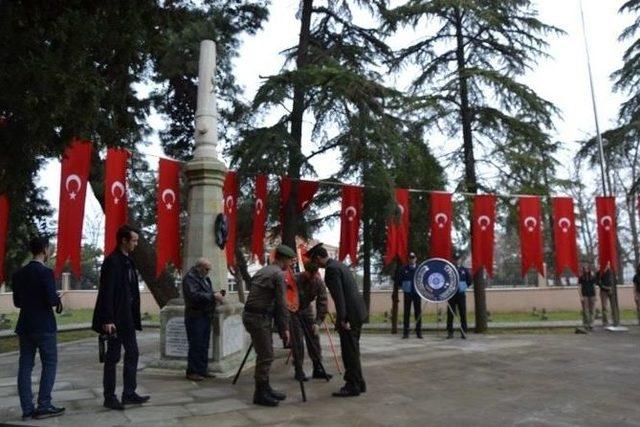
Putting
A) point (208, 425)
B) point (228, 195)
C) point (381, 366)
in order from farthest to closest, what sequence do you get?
point (228, 195), point (381, 366), point (208, 425)

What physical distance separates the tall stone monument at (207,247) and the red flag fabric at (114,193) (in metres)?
1.87

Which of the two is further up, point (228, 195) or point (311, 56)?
point (311, 56)

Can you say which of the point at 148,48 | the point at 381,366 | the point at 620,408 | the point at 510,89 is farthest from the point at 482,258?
the point at 148,48

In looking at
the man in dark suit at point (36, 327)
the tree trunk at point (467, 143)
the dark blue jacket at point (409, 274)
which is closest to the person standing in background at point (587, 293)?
the tree trunk at point (467, 143)

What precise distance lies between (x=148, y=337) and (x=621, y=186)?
26.3 metres

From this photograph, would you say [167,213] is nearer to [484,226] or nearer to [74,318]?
[484,226]

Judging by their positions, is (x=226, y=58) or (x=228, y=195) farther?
(x=226, y=58)

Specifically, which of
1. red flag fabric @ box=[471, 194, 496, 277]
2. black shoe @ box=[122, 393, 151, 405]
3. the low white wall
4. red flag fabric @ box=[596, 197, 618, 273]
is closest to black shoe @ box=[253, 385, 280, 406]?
black shoe @ box=[122, 393, 151, 405]

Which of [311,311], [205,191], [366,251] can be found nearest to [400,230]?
[366,251]

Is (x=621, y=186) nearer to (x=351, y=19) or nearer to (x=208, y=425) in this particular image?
(x=351, y=19)

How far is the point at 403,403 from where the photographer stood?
6.55 meters

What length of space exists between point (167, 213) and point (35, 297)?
203 inches

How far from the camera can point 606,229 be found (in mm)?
14484

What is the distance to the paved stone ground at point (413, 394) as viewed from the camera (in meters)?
5.80
